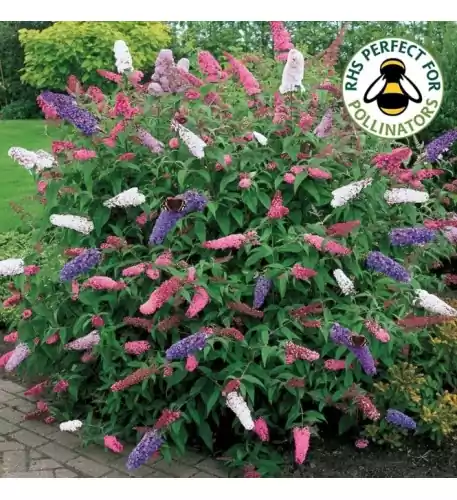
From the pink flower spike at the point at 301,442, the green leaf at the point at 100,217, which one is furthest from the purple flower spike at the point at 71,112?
the pink flower spike at the point at 301,442

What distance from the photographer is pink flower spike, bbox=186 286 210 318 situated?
306 cm

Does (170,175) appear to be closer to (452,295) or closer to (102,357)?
(102,357)

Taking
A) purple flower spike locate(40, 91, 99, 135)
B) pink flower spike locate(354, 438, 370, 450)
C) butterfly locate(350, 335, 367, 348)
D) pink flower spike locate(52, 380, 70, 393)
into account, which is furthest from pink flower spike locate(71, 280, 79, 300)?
pink flower spike locate(354, 438, 370, 450)

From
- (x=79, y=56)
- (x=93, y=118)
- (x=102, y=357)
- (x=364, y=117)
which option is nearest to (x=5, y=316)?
(x=102, y=357)

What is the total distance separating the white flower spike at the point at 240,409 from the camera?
302 centimetres

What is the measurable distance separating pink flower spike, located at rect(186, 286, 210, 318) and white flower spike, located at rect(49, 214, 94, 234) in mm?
665

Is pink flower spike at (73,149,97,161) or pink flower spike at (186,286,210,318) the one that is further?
pink flower spike at (73,149,97,161)

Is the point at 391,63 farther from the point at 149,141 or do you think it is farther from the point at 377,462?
the point at 377,462

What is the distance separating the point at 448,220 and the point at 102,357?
204cm

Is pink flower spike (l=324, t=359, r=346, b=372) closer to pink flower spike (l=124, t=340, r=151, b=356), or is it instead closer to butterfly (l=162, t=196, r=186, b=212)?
pink flower spike (l=124, t=340, r=151, b=356)

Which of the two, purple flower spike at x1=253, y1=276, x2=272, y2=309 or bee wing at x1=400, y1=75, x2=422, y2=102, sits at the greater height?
bee wing at x1=400, y1=75, x2=422, y2=102

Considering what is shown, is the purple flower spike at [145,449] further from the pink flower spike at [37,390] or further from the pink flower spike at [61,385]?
the pink flower spike at [37,390]

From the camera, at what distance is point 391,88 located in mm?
3672
